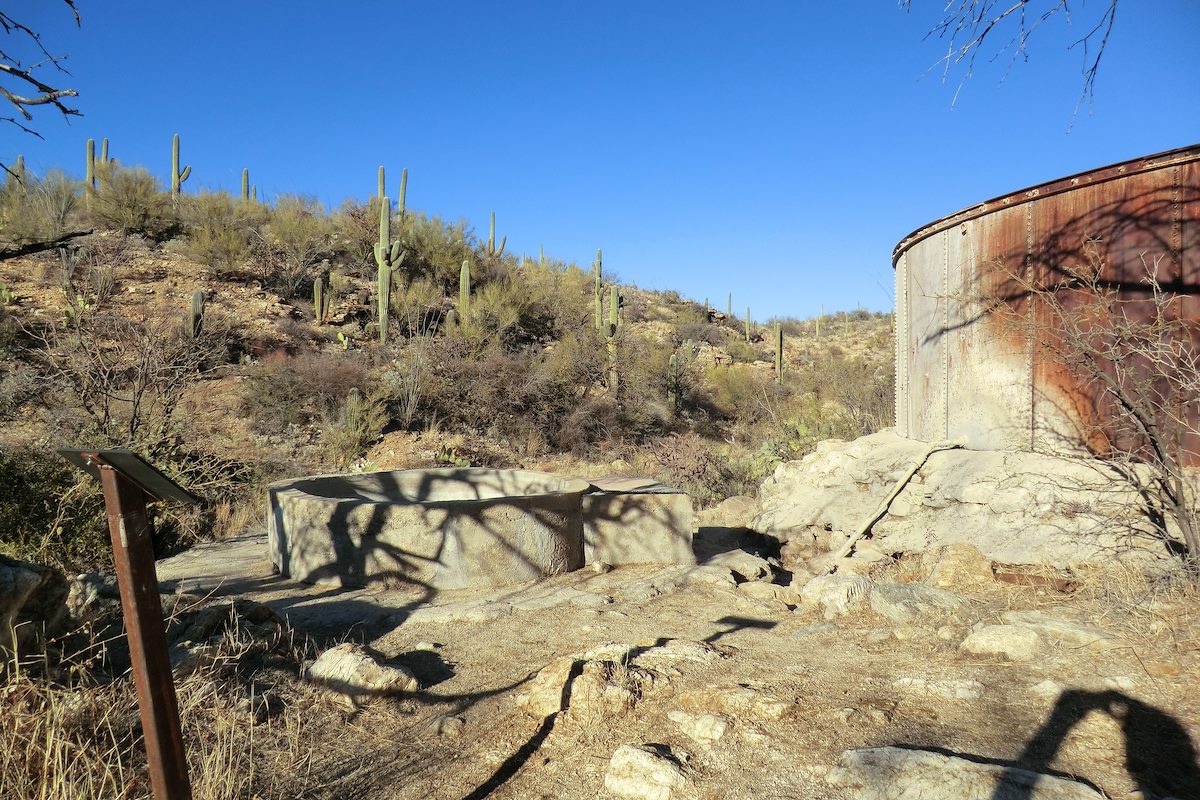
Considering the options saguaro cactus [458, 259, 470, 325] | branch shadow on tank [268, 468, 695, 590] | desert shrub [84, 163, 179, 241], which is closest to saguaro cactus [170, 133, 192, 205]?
desert shrub [84, 163, 179, 241]

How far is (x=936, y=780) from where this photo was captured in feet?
9.80

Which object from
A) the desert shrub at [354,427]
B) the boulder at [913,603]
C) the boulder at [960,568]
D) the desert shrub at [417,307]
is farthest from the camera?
the desert shrub at [417,307]

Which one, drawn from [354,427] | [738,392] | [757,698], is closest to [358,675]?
[757,698]

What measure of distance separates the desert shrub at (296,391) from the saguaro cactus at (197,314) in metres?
1.79

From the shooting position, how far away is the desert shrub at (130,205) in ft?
74.8

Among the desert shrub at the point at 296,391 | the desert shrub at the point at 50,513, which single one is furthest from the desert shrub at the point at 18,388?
the desert shrub at the point at 50,513

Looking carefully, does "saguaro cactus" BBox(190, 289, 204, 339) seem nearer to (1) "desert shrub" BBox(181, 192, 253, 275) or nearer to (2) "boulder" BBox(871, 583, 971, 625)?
(1) "desert shrub" BBox(181, 192, 253, 275)

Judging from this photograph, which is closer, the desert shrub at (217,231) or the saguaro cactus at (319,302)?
the saguaro cactus at (319,302)

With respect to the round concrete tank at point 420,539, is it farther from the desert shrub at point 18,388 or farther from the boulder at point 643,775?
the desert shrub at point 18,388

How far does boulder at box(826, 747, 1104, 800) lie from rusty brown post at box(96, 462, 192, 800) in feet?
8.45

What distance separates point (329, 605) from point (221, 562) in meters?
2.47

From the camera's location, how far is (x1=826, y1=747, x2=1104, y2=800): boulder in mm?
2869

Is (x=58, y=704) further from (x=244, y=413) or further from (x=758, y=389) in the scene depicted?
(x=758, y=389)

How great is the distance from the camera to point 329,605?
21.3 feet
